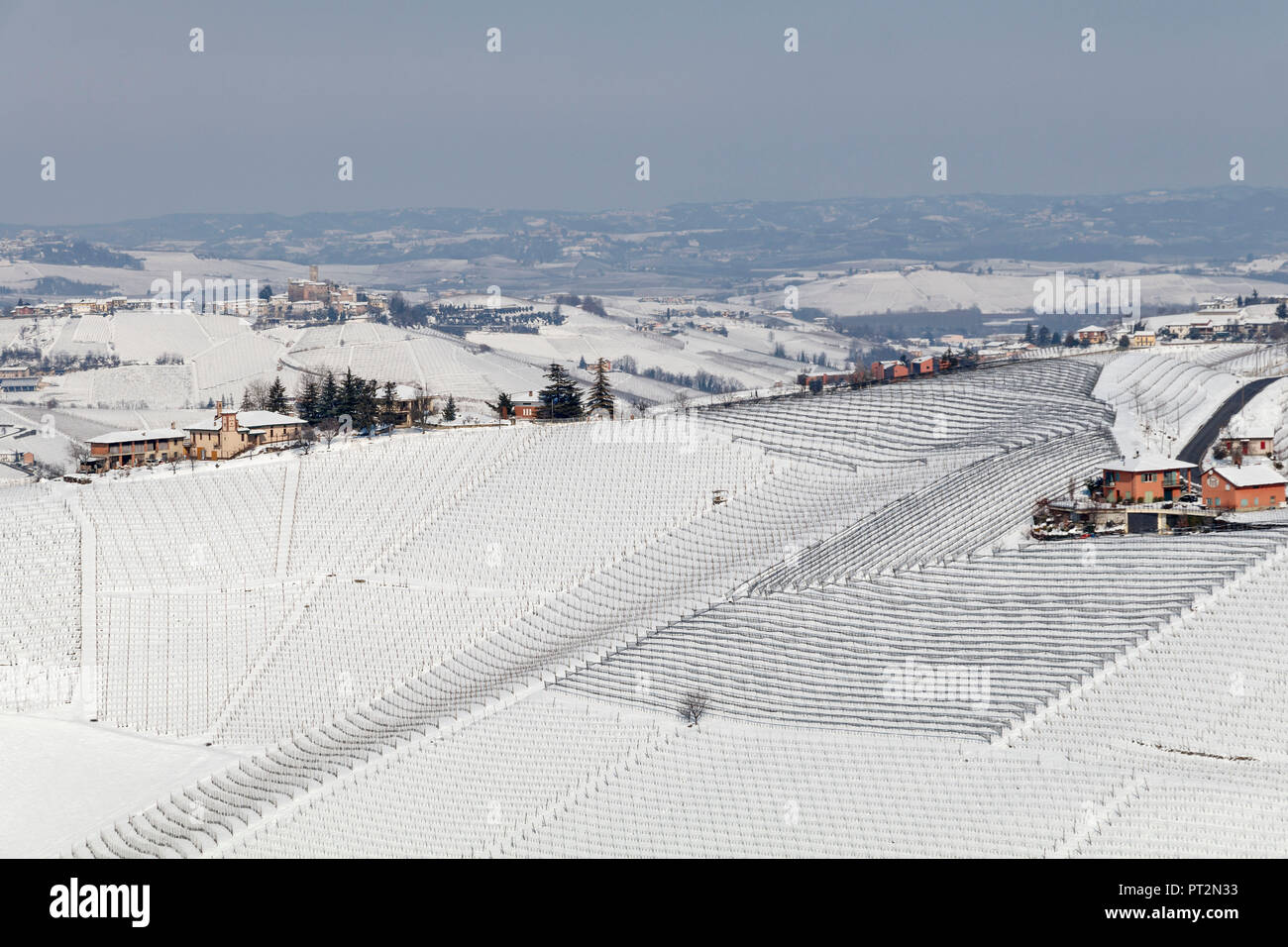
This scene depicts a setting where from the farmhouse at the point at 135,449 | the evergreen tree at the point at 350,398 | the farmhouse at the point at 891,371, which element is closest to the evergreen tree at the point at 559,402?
the evergreen tree at the point at 350,398

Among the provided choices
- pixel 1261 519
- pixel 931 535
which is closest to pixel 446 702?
pixel 931 535

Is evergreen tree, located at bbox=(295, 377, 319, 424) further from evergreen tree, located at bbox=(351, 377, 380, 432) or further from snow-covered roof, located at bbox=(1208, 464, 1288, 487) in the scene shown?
→ snow-covered roof, located at bbox=(1208, 464, 1288, 487)

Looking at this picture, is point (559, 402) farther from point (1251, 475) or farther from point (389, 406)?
point (1251, 475)

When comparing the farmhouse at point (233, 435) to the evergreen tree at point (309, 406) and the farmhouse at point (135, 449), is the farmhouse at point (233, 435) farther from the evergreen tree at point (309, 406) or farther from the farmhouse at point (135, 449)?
the evergreen tree at point (309, 406)

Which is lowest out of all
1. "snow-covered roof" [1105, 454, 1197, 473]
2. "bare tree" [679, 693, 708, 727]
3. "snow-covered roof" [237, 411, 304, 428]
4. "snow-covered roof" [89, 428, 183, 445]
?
"bare tree" [679, 693, 708, 727]

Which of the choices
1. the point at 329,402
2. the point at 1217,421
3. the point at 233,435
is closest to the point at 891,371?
the point at 1217,421

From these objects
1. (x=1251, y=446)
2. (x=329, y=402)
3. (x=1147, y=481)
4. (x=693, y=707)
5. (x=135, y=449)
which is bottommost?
(x=693, y=707)

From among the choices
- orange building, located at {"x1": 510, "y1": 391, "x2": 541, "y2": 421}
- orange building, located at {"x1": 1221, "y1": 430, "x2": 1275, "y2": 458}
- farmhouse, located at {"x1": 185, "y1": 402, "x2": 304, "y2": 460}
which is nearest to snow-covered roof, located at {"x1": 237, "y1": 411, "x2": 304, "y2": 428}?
farmhouse, located at {"x1": 185, "y1": 402, "x2": 304, "y2": 460}
